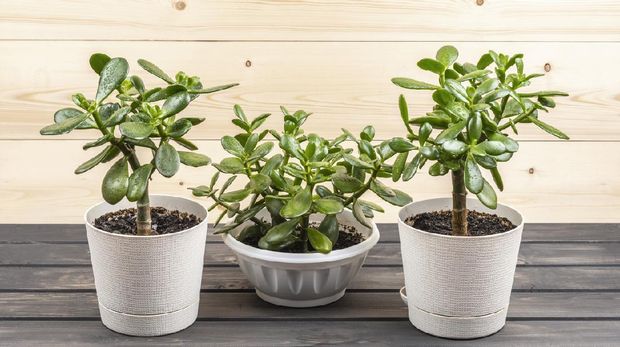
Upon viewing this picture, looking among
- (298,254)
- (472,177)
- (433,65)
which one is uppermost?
(433,65)

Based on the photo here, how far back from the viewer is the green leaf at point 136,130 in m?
0.99

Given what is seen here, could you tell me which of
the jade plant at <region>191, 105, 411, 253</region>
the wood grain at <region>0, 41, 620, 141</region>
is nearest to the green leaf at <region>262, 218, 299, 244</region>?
the jade plant at <region>191, 105, 411, 253</region>

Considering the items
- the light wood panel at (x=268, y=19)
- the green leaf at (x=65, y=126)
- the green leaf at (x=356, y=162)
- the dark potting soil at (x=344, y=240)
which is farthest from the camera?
the light wood panel at (x=268, y=19)

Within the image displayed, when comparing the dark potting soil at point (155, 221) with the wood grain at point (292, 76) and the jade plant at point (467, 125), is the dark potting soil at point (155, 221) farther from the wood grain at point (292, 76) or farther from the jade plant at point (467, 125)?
the wood grain at point (292, 76)

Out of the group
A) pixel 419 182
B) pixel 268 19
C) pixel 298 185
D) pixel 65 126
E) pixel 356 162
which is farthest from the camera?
pixel 419 182

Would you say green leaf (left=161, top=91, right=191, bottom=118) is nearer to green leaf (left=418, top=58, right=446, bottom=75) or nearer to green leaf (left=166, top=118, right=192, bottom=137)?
green leaf (left=166, top=118, right=192, bottom=137)

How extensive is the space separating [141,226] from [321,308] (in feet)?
0.85

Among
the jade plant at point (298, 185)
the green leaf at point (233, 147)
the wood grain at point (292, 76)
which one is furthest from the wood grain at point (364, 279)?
the wood grain at point (292, 76)

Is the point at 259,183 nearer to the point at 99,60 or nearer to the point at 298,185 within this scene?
the point at 298,185

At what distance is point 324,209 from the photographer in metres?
1.08

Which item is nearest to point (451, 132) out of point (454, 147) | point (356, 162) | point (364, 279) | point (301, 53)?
point (454, 147)

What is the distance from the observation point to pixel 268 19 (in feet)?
5.60

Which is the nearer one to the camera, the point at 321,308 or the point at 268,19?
the point at 321,308

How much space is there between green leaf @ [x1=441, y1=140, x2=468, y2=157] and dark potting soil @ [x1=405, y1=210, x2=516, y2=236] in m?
0.16
